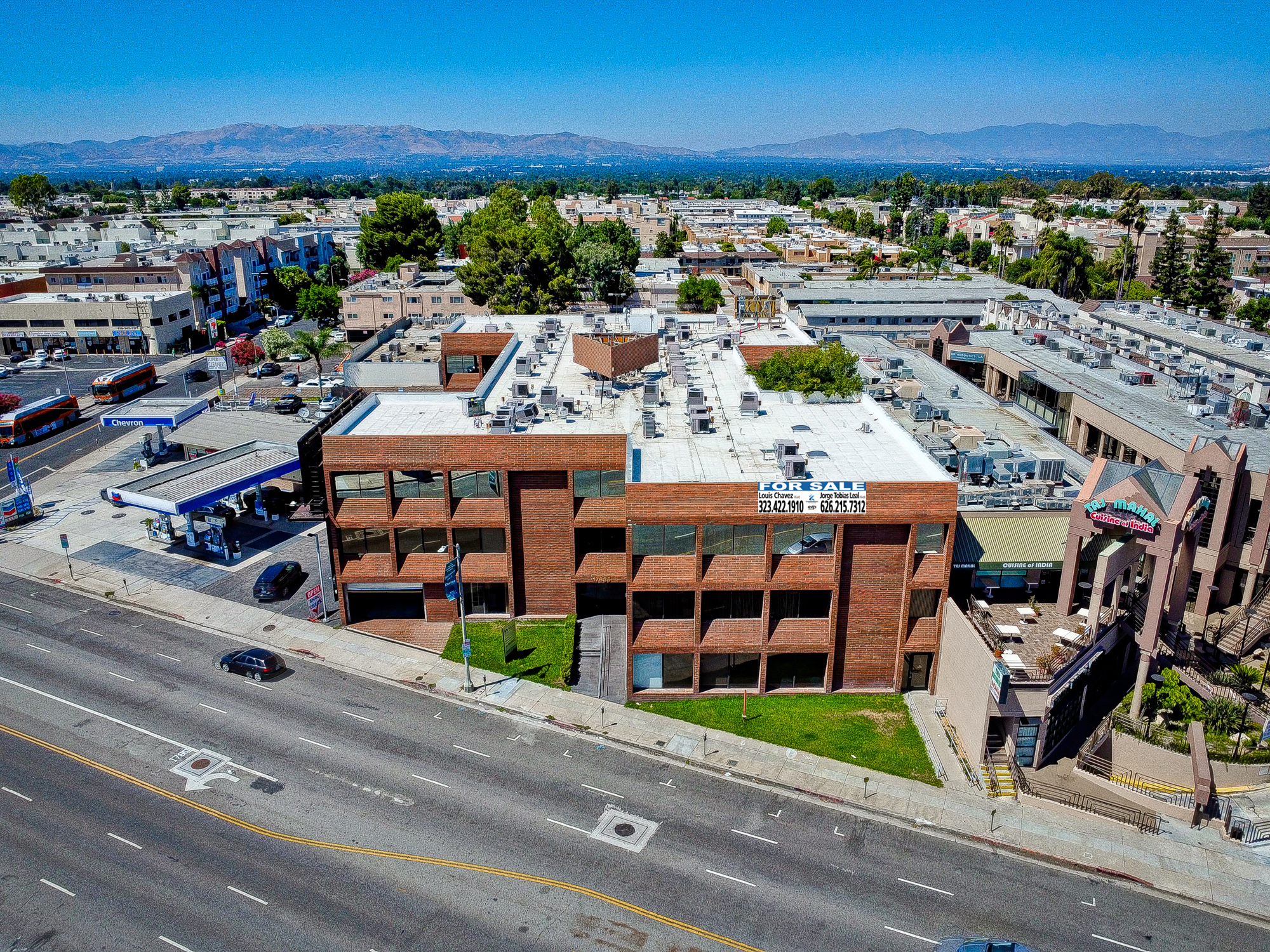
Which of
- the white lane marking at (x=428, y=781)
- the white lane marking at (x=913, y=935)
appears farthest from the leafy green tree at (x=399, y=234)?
the white lane marking at (x=913, y=935)

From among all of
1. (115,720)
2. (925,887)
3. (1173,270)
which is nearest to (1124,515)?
(925,887)

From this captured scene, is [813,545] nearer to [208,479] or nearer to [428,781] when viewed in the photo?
[428,781]

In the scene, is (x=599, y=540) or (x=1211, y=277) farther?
(x=1211, y=277)

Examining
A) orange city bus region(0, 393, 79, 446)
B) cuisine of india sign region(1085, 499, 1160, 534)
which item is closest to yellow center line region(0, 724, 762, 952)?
cuisine of india sign region(1085, 499, 1160, 534)

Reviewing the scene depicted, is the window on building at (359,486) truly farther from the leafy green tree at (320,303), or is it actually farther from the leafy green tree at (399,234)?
the leafy green tree at (399,234)

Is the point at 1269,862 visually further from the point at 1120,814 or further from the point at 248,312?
the point at 248,312

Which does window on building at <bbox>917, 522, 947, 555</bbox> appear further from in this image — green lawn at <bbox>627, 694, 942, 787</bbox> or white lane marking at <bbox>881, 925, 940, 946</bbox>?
white lane marking at <bbox>881, 925, 940, 946</bbox>
